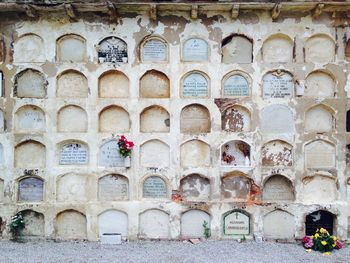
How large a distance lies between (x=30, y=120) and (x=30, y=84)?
2.12 ft

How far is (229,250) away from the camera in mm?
5566

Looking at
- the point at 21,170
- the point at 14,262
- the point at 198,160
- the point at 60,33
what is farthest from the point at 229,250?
the point at 60,33

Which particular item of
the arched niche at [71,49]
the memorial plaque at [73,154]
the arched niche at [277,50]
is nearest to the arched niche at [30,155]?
the memorial plaque at [73,154]

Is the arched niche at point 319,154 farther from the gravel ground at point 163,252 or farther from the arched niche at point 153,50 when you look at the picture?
the arched niche at point 153,50

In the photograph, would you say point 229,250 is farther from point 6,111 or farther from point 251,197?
point 6,111

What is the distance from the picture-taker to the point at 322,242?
5551 millimetres

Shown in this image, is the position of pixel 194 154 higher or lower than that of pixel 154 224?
higher

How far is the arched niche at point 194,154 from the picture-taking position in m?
6.08

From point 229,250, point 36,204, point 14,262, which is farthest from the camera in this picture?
point 36,204

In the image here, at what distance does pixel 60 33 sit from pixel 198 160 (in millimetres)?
3359

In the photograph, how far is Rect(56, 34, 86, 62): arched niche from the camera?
6070mm

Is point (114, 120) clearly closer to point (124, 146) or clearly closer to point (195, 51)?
point (124, 146)

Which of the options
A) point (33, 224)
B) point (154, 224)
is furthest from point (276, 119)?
point (33, 224)

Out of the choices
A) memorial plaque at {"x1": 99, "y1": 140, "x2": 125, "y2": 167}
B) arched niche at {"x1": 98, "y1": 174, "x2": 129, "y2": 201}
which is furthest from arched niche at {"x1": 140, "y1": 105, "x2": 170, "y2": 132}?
arched niche at {"x1": 98, "y1": 174, "x2": 129, "y2": 201}
